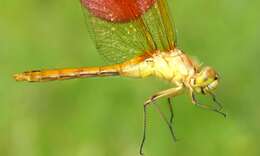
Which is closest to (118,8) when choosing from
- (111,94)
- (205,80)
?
(205,80)

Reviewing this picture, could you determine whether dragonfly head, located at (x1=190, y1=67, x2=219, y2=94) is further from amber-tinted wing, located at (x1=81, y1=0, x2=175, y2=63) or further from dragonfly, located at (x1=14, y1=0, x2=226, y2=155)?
amber-tinted wing, located at (x1=81, y1=0, x2=175, y2=63)

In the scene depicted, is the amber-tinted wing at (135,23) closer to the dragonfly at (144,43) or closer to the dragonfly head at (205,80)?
the dragonfly at (144,43)

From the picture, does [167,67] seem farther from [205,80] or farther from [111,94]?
[111,94]

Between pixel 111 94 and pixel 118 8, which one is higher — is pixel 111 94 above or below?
below

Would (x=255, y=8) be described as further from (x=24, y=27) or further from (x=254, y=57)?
(x=24, y=27)

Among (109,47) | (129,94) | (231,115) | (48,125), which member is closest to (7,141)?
(48,125)
